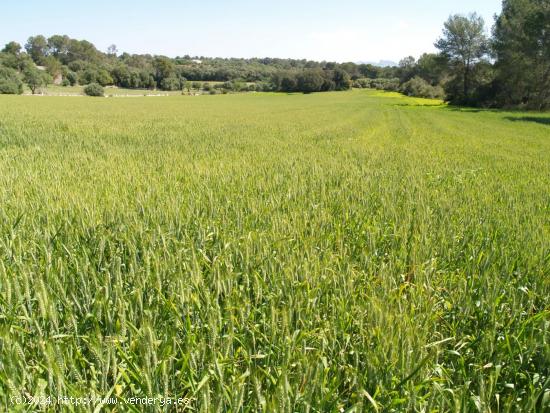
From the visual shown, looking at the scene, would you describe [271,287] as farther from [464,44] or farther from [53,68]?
[53,68]

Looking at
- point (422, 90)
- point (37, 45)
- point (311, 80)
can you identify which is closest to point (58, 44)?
point (37, 45)

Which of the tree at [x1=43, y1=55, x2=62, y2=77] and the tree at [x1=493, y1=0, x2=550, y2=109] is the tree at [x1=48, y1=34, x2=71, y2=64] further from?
the tree at [x1=493, y1=0, x2=550, y2=109]

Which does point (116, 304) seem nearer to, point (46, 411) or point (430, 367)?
point (46, 411)

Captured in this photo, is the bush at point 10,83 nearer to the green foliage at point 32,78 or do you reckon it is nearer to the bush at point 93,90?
the green foliage at point 32,78

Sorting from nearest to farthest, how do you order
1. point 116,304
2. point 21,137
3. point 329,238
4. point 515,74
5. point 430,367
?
point 430,367 → point 116,304 → point 329,238 → point 21,137 → point 515,74

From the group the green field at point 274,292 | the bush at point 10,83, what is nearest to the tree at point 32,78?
the bush at point 10,83

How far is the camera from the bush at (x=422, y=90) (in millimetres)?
74438

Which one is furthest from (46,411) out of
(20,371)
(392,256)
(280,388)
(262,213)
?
(262,213)

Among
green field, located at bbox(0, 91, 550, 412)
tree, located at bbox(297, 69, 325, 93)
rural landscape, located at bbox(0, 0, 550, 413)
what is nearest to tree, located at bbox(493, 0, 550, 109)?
rural landscape, located at bbox(0, 0, 550, 413)

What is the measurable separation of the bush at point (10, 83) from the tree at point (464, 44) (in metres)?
80.6

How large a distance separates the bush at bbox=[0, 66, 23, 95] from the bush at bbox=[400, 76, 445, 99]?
82364 millimetres

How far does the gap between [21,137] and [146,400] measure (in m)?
14.1

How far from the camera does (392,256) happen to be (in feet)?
11.6

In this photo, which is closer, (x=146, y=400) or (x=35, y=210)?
(x=146, y=400)
